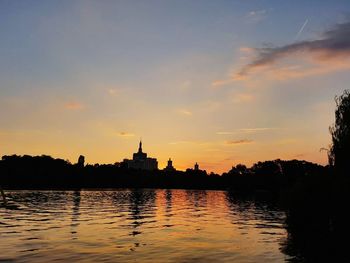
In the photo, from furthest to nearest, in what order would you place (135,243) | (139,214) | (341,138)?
(139,214)
(341,138)
(135,243)

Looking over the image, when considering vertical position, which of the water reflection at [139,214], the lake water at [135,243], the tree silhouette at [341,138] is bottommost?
the lake water at [135,243]

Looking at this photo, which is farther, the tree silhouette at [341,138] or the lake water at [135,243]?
the tree silhouette at [341,138]

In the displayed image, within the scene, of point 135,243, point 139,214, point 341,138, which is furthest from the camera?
point 139,214

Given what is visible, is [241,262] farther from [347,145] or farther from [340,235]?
[347,145]

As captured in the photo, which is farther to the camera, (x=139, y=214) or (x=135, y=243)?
(x=139, y=214)

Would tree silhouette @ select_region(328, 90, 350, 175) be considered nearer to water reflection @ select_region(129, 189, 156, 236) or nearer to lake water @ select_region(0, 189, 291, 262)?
lake water @ select_region(0, 189, 291, 262)

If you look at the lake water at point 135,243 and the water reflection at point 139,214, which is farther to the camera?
the water reflection at point 139,214

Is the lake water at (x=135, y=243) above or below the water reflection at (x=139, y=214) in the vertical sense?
below

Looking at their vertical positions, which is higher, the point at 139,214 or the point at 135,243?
the point at 139,214

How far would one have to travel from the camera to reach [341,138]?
160 feet

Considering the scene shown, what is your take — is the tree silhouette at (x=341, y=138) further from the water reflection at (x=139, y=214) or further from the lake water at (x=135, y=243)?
the water reflection at (x=139, y=214)

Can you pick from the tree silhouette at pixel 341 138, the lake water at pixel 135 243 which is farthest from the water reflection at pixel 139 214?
the tree silhouette at pixel 341 138

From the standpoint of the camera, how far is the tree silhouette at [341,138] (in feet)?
154

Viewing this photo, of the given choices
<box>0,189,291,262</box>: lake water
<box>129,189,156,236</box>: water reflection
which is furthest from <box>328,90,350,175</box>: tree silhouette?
<box>129,189,156,236</box>: water reflection
